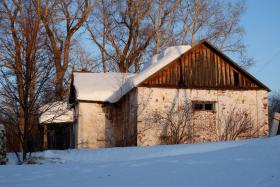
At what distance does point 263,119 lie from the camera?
2153 centimetres

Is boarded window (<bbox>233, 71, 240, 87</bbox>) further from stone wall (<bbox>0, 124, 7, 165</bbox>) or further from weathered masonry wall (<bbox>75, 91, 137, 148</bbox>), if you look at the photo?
stone wall (<bbox>0, 124, 7, 165</bbox>)

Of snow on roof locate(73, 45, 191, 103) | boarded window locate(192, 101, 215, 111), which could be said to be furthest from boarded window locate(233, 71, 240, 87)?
snow on roof locate(73, 45, 191, 103)

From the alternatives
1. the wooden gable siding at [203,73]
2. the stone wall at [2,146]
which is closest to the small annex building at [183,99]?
the wooden gable siding at [203,73]

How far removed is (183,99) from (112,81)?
6.16 metres

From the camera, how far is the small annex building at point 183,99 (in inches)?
811

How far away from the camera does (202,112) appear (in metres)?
21.0

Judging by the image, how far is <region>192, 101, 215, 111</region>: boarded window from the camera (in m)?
21.1

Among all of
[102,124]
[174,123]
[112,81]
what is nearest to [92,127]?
[102,124]

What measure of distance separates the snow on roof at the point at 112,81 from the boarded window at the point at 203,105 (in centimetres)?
245

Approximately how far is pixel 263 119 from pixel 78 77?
1119cm

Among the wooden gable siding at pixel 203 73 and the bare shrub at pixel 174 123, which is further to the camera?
the wooden gable siding at pixel 203 73

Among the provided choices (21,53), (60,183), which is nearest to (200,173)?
(60,183)

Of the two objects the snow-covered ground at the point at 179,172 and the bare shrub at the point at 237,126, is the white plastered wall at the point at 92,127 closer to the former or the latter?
→ the bare shrub at the point at 237,126

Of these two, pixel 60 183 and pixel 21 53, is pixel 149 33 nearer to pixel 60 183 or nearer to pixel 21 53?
pixel 21 53
